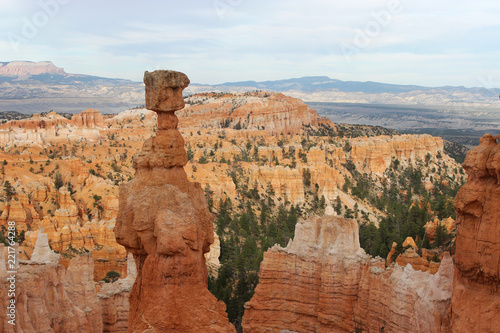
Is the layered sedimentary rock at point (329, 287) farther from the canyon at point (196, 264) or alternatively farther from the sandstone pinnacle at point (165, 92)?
the sandstone pinnacle at point (165, 92)

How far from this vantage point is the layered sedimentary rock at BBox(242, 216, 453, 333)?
1762 cm

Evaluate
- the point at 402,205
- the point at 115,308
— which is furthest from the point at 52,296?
the point at 402,205

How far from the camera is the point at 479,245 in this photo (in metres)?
12.3

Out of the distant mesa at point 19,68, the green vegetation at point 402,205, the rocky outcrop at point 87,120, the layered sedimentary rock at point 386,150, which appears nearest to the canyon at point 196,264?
the green vegetation at point 402,205

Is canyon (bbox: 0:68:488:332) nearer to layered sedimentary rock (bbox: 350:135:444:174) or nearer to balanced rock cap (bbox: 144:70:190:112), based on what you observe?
balanced rock cap (bbox: 144:70:190:112)

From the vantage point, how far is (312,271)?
66.9 feet

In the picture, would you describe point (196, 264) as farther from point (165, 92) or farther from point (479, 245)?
point (479, 245)

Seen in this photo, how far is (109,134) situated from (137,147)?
2179cm

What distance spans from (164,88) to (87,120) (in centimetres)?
10023

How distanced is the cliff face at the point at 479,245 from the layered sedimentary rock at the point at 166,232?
6.18 m

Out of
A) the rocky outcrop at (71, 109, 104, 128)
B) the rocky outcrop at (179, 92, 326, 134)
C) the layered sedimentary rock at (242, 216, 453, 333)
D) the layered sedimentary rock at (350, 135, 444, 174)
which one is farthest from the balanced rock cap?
the rocky outcrop at (71, 109, 104, 128)

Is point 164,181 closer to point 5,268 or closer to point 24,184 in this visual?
point 5,268

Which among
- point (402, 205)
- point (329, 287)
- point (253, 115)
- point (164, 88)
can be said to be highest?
point (164, 88)

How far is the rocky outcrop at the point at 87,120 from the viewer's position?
106394 mm
